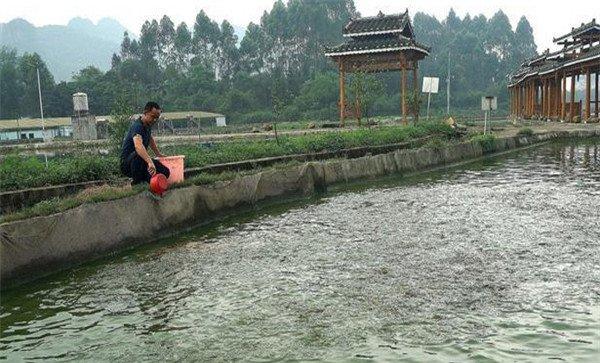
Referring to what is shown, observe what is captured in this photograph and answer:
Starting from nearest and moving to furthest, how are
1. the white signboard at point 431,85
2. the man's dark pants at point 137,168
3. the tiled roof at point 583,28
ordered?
1. the man's dark pants at point 137,168
2. the white signboard at point 431,85
3. the tiled roof at point 583,28

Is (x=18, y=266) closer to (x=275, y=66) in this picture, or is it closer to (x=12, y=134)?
(x=12, y=134)

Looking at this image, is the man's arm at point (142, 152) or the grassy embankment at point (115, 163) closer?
the grassy embankment at point (115, 163)

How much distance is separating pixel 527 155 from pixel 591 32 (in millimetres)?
18021

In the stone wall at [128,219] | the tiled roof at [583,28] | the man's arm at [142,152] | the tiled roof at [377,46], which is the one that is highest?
the tiled roof at [583,28]

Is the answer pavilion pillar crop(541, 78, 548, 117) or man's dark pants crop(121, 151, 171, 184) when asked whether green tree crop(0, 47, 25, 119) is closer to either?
pavilion pillar crop(541, 78, 548, 117)

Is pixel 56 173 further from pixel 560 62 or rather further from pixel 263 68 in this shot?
pixel 263 68

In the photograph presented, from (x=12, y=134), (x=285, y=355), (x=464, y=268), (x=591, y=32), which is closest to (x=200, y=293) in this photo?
(x=285, y=355)

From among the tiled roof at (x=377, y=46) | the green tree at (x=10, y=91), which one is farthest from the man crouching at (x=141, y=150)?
the green tree at (x=10, y=91)

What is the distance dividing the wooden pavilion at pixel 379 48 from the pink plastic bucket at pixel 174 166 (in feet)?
66.0

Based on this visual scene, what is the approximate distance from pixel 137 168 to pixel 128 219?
108 cm

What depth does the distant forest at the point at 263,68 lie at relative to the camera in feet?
236

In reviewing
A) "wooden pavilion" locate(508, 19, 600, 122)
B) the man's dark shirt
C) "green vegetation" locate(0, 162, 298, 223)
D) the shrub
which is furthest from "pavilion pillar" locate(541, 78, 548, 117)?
the man's dark shirt

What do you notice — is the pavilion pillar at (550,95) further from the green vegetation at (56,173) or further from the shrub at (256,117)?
the green vegetation at (56,173)

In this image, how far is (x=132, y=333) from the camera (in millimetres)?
5242
